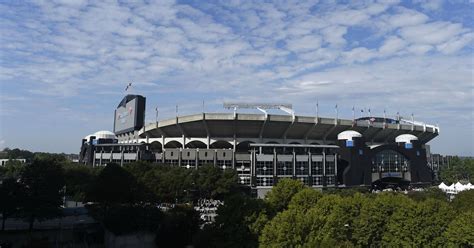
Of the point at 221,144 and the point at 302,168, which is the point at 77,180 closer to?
the point at 221,144

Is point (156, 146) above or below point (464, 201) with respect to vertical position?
above

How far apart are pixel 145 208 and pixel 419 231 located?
2551 cm

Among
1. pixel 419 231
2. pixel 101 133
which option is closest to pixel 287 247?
pixel 419 231

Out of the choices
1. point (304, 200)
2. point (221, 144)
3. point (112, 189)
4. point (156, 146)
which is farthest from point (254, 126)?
point (304, 200)

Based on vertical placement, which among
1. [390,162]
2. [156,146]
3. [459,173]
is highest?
[156,146]

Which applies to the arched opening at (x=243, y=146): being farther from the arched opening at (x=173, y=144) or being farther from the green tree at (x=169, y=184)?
the green tree at (x=169, y=184)

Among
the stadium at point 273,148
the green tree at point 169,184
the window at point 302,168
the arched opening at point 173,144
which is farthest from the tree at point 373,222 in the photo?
the arched opening at point 173,144

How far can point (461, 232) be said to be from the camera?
2761 centimetres

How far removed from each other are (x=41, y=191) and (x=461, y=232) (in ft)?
126

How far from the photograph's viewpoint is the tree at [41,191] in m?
36.9

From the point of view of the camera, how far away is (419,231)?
96.3ft

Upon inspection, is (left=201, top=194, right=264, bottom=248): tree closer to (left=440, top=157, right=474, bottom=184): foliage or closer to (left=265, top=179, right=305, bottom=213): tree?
(left=265, top=179, right=305, bottom=213): tree

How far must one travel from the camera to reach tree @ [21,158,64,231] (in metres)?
36.9

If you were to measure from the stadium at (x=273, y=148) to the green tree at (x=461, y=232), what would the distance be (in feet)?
160
